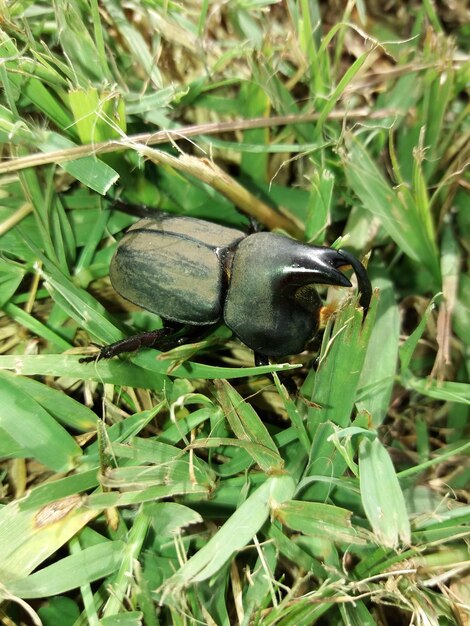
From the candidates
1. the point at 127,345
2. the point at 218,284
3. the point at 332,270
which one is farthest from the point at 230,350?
the point at 332,270

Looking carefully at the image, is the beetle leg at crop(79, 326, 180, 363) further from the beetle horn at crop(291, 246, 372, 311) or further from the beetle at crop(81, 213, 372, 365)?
the beetle horn at crop(291, 246, 372, 311)

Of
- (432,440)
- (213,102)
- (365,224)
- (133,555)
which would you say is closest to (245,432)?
(133,555)

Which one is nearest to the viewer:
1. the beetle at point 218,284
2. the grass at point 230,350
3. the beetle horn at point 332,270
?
the grass at point 230,350

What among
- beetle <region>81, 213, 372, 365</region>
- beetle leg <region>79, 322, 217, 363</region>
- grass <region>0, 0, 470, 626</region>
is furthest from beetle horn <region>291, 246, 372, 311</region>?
→ beetle leg <region>79, 322, 217, 363</region>

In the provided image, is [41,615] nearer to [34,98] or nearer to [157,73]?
[34,98]

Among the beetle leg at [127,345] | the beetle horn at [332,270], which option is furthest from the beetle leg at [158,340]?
the beetle horn at [332,270]

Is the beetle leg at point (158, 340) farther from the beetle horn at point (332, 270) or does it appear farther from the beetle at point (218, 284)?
the beetle horn at point (332, 270)
